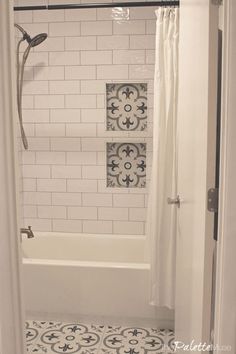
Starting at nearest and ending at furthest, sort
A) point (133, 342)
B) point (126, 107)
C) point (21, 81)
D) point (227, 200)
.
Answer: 1. point (227, 200)
2. point (133, 342)
3. point (21, 81)
4. point (126, 107)

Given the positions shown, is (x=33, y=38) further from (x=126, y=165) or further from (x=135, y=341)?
(x=135, y=341)

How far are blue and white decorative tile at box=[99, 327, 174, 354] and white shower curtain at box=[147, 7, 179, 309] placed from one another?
0.67 ft

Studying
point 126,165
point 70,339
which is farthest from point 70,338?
point 126,165

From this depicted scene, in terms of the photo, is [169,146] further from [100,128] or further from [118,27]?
[118,27]

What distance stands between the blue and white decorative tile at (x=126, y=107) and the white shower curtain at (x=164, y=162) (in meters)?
0.71

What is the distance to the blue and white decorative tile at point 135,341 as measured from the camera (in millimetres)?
2301

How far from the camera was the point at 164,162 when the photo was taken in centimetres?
250

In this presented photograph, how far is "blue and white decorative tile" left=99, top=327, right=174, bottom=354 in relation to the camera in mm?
2301

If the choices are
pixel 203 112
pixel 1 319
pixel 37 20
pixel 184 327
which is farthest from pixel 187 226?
pixel 37 20

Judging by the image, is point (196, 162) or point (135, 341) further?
point (135, 341)

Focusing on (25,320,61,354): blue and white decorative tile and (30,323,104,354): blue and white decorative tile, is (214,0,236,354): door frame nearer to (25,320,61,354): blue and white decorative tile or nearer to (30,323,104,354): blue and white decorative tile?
(30,323,104,354): blue and white decorative tile

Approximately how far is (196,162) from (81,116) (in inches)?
75.1

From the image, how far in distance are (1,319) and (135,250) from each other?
2.03 metres

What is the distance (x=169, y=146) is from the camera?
2.50m
